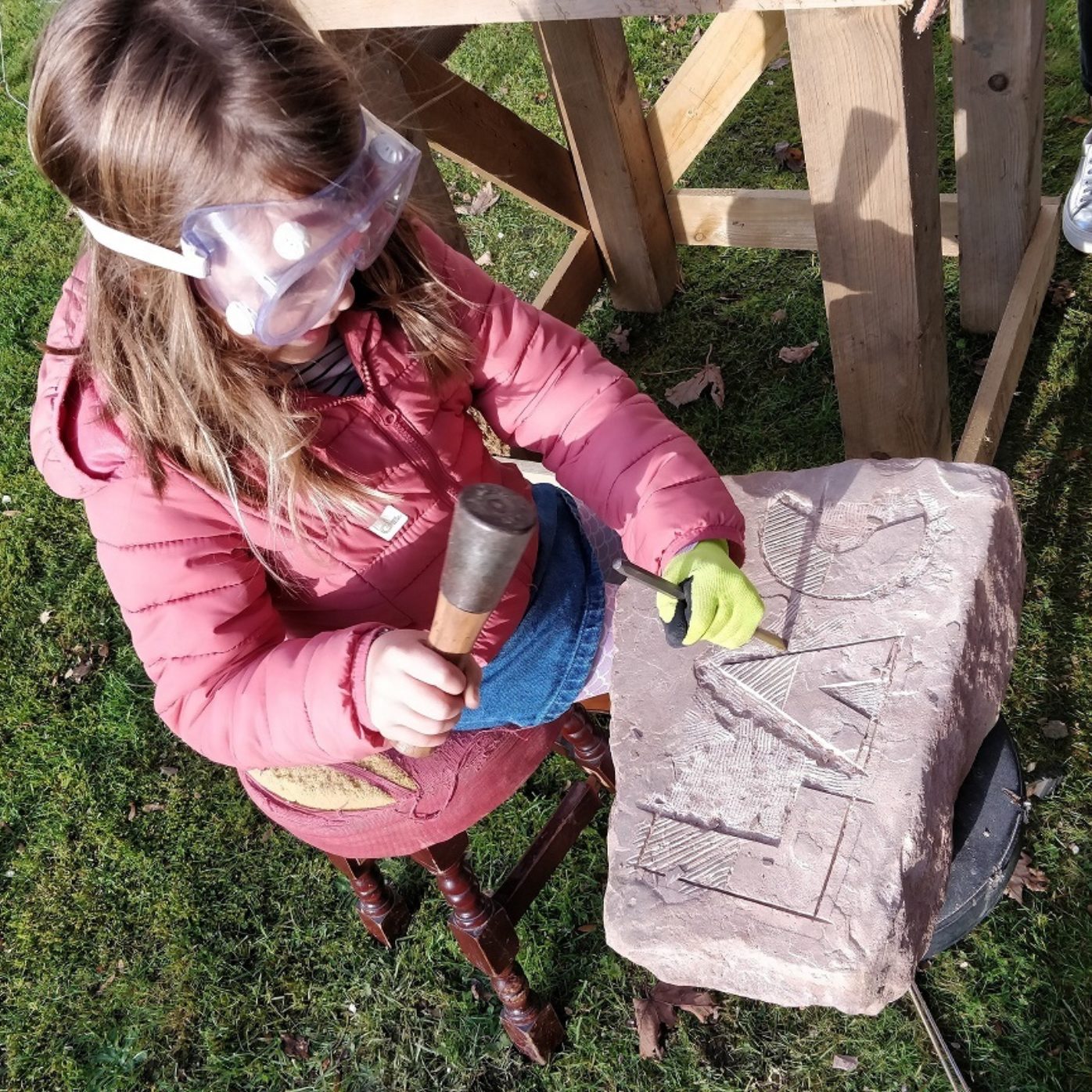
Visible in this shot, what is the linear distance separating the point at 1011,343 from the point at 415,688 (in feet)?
8.00

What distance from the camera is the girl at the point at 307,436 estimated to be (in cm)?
167

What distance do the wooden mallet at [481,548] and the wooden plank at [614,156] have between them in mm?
2403

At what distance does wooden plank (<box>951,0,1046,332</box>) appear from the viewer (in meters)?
2.98

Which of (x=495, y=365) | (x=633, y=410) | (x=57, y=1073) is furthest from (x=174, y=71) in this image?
(x=57, y=1073)

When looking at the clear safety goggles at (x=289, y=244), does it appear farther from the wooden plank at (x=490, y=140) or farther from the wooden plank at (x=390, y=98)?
the wooden plank at (x=490, y=140)

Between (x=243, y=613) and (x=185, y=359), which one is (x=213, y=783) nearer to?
(x=243, y=613)

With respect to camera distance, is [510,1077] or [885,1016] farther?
[510,1077]

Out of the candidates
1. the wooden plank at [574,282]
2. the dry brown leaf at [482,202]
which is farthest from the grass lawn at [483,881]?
the dry brown leaf at [482,202]

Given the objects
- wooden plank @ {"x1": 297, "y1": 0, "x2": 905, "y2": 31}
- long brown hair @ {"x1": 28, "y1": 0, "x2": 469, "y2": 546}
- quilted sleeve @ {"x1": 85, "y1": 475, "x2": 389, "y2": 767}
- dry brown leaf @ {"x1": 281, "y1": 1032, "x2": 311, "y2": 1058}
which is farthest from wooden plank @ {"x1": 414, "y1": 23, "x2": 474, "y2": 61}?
dry brown leaf @ {"x1": 281, "y1": 1032, "x2": 311, "y2": 1058}

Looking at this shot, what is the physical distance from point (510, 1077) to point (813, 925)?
1454 mm

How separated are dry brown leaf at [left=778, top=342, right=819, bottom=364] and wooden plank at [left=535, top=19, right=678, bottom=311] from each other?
0.59m

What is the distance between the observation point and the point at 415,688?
1838 mm

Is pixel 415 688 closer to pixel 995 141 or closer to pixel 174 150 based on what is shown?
pixel 174 150

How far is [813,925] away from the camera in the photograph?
1.83 m
